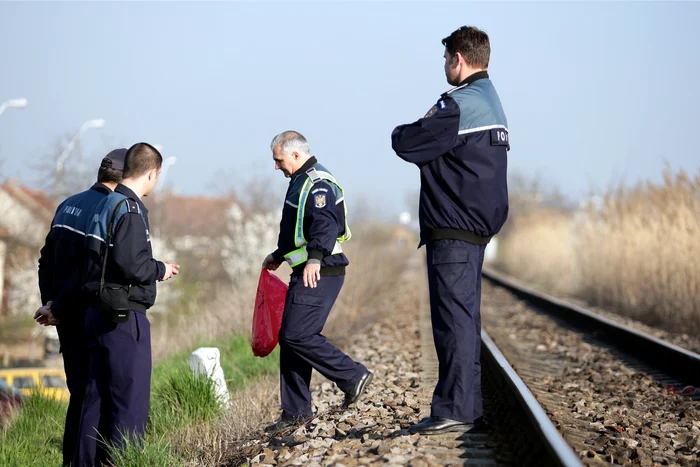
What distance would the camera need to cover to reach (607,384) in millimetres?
7227

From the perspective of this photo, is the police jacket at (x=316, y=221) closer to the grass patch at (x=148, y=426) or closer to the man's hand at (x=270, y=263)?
the man's hand at (x=270, y=263)

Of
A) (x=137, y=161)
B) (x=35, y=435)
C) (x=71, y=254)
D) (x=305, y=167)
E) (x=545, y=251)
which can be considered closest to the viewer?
(x=137, y=161)

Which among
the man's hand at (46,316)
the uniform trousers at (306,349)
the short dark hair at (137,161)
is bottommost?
the uniform trousers at (306,349)

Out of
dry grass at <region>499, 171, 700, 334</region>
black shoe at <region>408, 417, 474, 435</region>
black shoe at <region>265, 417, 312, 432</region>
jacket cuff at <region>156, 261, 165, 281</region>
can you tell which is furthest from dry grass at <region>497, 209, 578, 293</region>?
jacket cuff at <region>156, 261, 165, 281</region>

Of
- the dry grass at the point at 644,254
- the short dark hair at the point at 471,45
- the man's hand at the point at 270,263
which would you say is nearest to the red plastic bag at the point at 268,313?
the man's hand at the point at 270,263

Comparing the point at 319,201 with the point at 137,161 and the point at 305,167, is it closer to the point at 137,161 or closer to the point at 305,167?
the point at 305,167

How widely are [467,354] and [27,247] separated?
26927 millimetres

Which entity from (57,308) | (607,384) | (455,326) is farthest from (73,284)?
(607,384)

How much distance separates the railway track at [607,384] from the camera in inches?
180

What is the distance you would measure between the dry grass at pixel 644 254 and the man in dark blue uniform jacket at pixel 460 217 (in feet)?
26.0

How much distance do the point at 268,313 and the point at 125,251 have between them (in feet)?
4.72

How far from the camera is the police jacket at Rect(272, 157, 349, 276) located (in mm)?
5160

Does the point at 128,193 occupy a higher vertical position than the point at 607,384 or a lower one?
higher

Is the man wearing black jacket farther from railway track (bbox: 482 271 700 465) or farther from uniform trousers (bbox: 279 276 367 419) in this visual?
railway track (bbox: 482 271 700 465)
